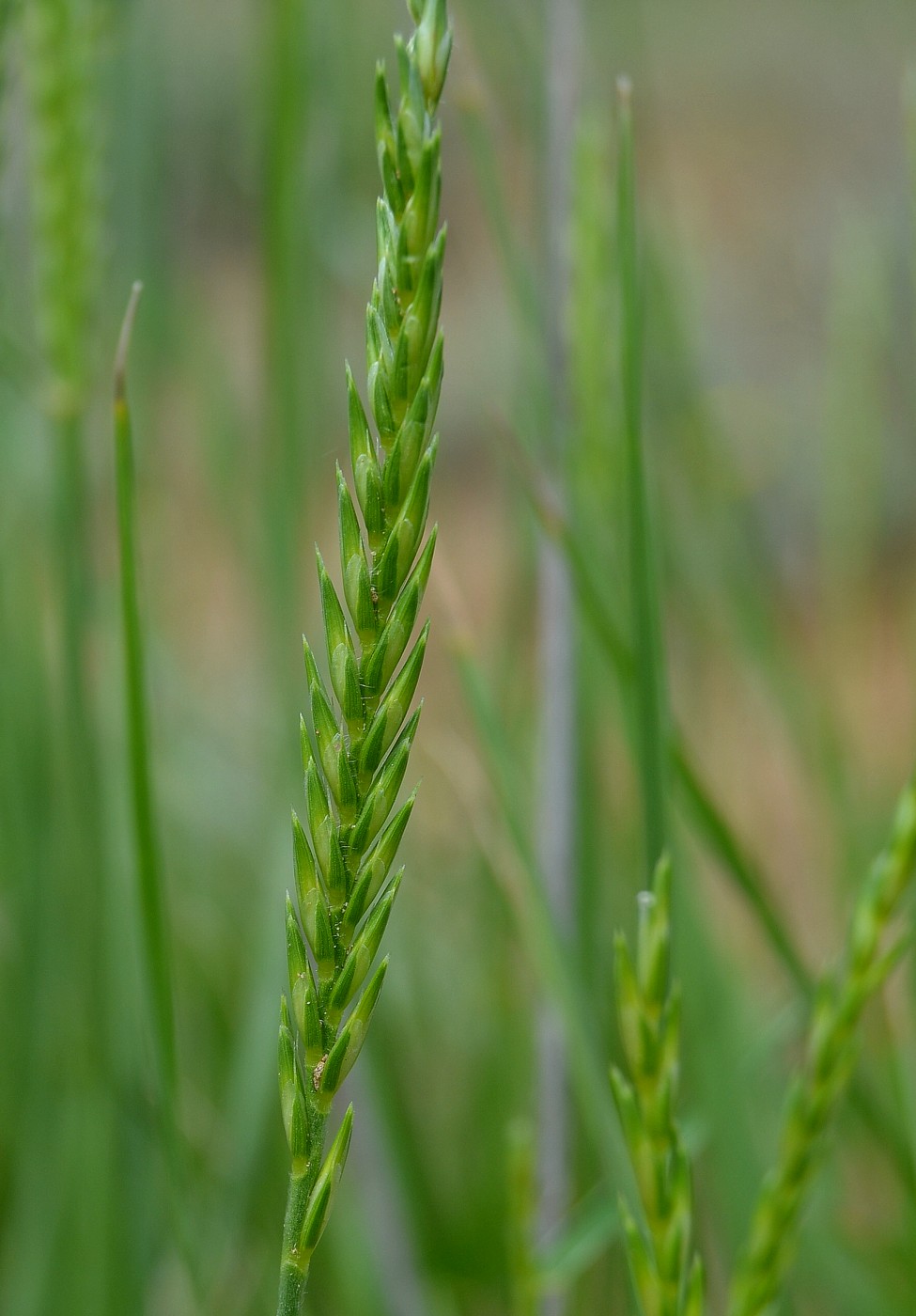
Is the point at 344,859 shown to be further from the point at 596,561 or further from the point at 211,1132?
the point at 211,1132

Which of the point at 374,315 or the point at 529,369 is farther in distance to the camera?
the point at 529,369

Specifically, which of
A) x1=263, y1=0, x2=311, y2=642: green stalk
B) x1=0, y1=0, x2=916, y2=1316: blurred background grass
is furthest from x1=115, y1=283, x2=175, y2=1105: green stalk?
x1=263, y1=0, x2=311, y2=642: green stalk

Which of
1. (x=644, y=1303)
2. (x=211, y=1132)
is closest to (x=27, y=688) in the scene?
(x=211, y=1132)

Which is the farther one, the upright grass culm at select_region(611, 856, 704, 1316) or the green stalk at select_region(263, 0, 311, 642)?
the green stalk at select_region(263, 0, 311, 642)

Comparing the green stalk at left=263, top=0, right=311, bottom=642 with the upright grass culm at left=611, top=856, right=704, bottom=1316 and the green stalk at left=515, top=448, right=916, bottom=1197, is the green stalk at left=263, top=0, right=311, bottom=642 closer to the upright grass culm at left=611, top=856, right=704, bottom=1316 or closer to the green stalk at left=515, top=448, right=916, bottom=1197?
the green stalk at left=515, top=448, right=916, bottom=1197

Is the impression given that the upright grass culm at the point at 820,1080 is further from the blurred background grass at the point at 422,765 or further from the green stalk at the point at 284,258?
the green stalk at the point at 284,258

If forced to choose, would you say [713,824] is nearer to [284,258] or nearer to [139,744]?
[139,744]
